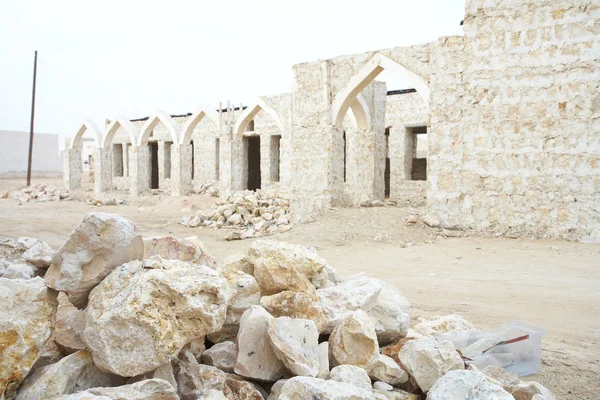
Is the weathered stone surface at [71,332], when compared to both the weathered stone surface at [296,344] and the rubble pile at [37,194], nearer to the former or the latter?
the weathered stone surface at [296,344]

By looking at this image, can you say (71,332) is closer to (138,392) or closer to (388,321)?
(138,392)

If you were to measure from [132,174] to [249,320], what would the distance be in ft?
49.6

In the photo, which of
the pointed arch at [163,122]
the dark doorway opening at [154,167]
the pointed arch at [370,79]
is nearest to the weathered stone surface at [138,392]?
the pointed arch at [370,79]

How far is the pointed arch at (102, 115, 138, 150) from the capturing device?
619 inches

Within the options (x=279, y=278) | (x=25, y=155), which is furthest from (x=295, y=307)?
(x=25, y=155)

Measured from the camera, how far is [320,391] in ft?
5.13

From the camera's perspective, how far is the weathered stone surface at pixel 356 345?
6.53 feet

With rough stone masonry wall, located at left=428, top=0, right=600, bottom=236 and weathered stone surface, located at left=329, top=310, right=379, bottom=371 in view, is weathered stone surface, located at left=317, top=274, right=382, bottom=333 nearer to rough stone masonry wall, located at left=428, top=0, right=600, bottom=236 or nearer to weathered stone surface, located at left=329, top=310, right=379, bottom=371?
weathered stone surface, located at left=329, top=310, right=379, bottom=371

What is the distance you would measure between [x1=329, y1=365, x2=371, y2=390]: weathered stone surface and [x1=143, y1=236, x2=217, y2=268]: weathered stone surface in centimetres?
114

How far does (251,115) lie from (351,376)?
12095 millimetres

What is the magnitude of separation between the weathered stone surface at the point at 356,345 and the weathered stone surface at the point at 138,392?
773mm

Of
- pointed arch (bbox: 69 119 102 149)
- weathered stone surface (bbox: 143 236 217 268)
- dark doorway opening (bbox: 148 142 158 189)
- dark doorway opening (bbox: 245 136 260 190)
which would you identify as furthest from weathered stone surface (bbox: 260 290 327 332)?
dark doorway opening (bbox: 148 142 158 189)

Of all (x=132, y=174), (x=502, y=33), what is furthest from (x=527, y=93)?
(x=132, y=174)

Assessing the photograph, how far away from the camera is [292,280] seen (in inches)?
92.9
